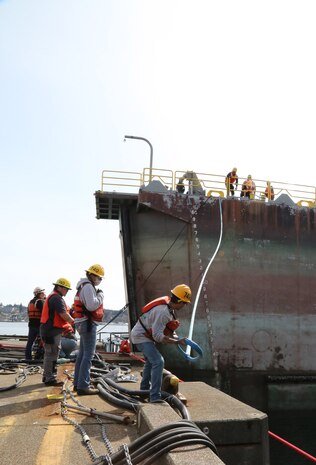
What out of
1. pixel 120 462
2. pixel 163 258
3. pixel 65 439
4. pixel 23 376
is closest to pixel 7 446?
pixel 65 439

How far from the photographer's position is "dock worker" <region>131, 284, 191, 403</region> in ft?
15.3

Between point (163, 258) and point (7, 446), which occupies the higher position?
point (163, 258)

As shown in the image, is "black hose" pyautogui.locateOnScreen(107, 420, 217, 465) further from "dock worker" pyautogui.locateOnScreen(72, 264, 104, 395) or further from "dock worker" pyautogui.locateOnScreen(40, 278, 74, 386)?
"dock worker" pyautogui.locateOnScreen(40, 278, 74, 386)

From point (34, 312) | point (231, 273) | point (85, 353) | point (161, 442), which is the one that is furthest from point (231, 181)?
point (161, 442)

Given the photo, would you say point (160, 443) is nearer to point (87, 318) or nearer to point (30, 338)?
point (87, 318)

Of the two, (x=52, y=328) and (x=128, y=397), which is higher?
(x=52, y=328)

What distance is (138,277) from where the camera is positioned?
12828 millimetres

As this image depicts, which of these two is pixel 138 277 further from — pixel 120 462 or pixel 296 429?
pixel 120 462

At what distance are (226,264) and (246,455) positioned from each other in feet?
27.0

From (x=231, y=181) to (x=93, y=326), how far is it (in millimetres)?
9706

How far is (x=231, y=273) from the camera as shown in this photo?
40.4ft

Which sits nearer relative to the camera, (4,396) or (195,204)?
(4,396)

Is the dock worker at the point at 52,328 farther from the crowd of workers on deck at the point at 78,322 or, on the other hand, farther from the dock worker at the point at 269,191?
the dock worker at the point at 269,191

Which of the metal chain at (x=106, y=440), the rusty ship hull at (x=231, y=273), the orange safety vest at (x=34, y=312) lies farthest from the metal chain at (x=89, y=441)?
the rusty ship hull at (x=231, y=273)
